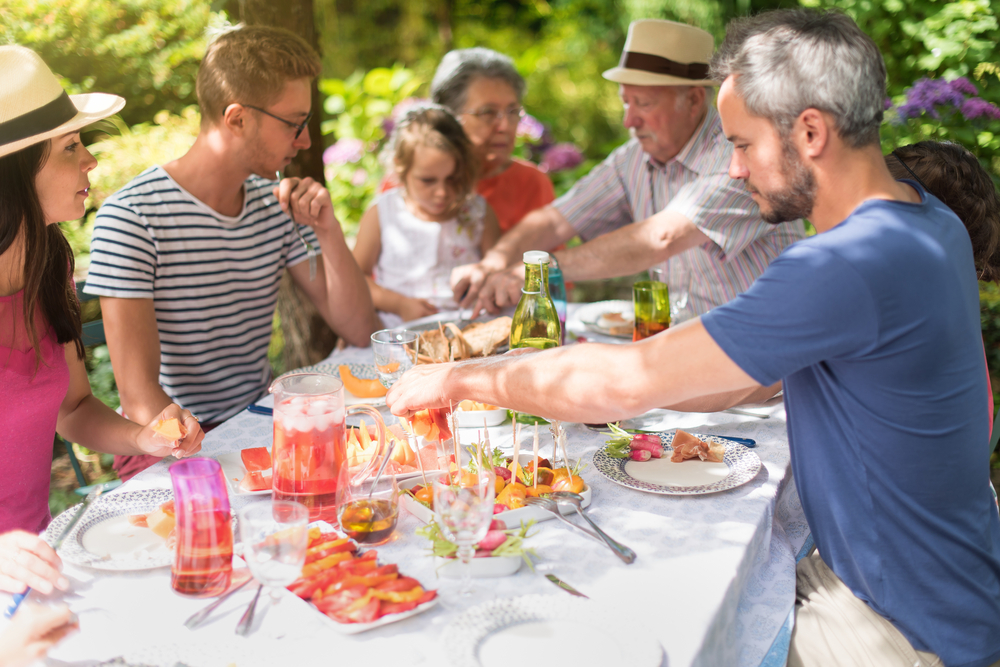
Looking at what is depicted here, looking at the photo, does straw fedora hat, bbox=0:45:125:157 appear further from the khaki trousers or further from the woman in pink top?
the khaki trousers

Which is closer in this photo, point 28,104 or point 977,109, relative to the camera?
point 28,104

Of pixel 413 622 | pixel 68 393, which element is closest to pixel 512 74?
pixel 68 393

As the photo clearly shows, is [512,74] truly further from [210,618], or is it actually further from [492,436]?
[210,618]

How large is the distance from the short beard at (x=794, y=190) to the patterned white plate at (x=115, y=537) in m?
1.41

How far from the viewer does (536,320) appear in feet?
7.84

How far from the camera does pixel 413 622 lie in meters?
1.26

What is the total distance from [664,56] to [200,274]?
2083mm

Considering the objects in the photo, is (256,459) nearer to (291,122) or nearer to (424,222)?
(291,122)

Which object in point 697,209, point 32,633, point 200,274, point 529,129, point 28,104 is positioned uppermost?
point 28,104

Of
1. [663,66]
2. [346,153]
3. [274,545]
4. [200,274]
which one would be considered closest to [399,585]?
[274,545]

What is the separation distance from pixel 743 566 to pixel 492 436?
0.79 meters

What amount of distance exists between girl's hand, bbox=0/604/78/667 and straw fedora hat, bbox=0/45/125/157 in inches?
44.1

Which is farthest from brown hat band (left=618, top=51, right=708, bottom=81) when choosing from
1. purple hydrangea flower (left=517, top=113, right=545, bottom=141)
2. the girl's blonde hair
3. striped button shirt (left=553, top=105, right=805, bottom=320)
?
purple hydrangea flower (left=517, top=113, right=545, bottom=141)

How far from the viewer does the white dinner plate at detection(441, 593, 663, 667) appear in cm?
117
